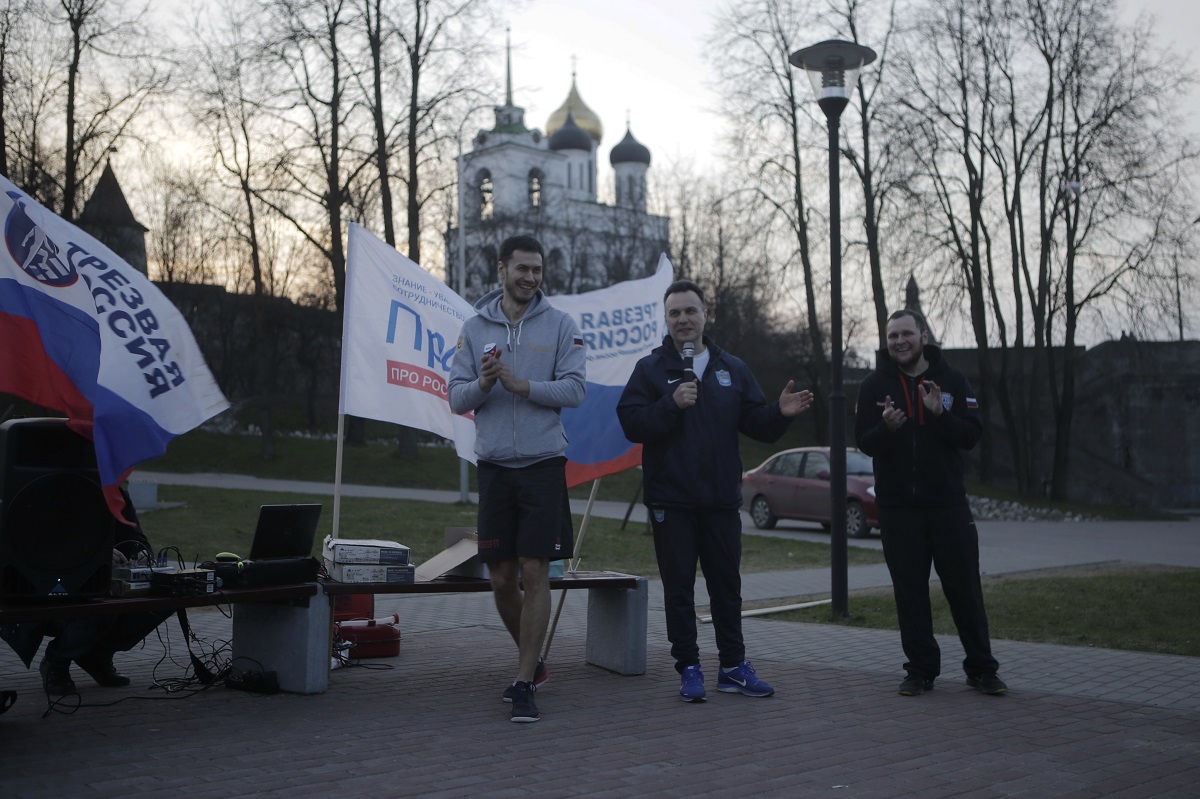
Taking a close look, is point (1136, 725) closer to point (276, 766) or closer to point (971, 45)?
point (276, 766)

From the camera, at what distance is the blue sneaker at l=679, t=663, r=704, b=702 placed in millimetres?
5914

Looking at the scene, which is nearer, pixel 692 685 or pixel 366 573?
pixel 692 685

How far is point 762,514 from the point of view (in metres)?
22.4

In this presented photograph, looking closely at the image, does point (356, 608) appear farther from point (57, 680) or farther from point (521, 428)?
point (521, 428)

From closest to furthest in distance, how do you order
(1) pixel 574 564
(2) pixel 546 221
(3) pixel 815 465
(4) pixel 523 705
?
(4) pixel 523 705 → (1) pixel 574 564 → (3) pixel 815 465 → (2) pixel 546 221

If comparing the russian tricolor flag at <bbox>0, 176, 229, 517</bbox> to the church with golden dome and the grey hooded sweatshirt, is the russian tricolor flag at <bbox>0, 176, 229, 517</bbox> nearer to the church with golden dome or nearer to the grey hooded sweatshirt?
the grey hooded sweatshirt

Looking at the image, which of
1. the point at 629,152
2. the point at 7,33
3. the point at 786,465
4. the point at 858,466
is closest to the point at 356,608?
the point at 858,466

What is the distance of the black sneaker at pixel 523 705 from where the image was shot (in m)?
5.40

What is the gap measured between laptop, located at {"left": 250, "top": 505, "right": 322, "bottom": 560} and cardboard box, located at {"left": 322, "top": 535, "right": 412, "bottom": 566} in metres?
0.13

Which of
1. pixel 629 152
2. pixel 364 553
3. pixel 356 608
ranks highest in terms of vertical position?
pixel 629 152

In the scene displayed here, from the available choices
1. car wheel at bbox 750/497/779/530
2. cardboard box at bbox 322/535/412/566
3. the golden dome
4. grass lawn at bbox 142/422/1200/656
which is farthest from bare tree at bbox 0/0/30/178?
the golden dome

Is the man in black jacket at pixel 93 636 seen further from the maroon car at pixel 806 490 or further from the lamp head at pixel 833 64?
the maroon car at pixel 806 490

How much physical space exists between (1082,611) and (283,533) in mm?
6879

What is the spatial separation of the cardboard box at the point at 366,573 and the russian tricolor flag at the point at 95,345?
43.8 inches
